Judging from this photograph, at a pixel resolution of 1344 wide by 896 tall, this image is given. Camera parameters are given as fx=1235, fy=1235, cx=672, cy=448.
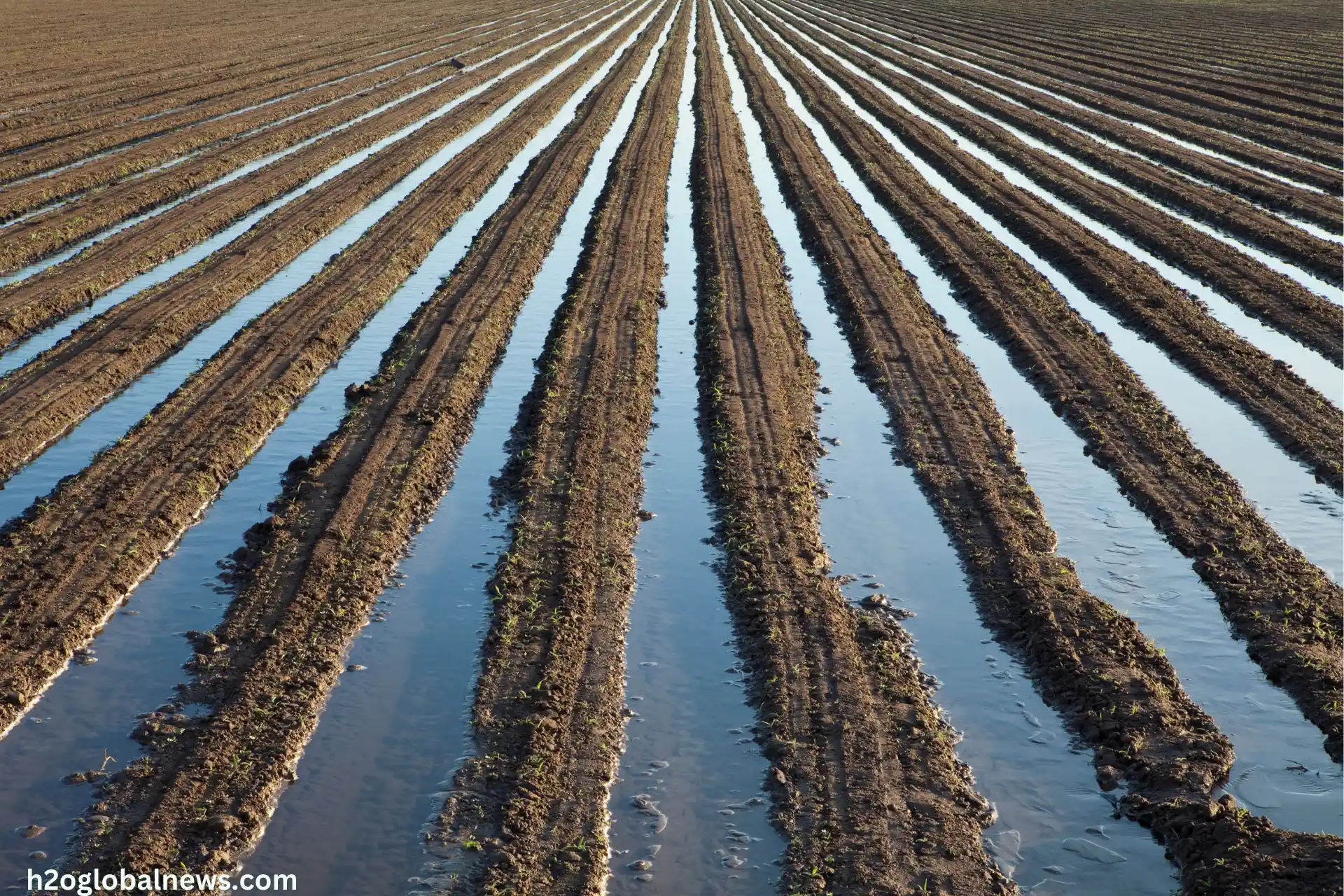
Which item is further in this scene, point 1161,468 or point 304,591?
point 1161,468

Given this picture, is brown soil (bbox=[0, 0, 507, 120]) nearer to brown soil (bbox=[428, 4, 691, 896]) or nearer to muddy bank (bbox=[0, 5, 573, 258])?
muddy bank (bbox=[0, 5, 573, 258])

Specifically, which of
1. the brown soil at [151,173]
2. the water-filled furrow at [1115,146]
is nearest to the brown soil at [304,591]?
the brown soil at [151,173]

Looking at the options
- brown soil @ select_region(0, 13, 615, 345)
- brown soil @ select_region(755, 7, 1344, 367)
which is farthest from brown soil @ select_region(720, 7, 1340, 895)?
brown soil @ select_region(0, 13, 615, 345)

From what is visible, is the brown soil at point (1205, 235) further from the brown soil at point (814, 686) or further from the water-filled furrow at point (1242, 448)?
the brown soil at point (814, 686)

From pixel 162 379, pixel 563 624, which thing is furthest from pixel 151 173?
pixel 563 624

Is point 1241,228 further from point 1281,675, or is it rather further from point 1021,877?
point 1021,877

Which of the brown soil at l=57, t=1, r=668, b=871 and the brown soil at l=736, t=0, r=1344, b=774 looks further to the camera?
the brown soil at l=736, t=0, r=1344, b=774

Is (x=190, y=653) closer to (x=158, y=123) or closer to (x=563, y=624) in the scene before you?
(x=563, y=624)

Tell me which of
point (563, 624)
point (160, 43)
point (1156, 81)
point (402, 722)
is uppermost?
point (160, 43)
